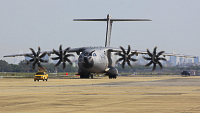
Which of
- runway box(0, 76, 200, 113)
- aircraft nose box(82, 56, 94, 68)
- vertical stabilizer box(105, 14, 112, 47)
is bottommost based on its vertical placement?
runway box(0, 76, 200, 113)

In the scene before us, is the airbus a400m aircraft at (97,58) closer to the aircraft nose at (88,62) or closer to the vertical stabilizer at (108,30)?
the aircraft nose at (88,62)

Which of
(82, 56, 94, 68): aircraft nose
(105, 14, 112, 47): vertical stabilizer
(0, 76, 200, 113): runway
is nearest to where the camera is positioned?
(0, 76, 200, 113): runway

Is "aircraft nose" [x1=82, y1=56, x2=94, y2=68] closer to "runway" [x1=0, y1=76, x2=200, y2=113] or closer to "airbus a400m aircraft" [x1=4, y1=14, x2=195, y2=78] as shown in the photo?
"airbus a400m aircraft" [x1=4, y1=14, x2=195, y2=78]

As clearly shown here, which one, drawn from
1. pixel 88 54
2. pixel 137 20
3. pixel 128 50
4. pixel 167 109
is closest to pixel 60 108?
pixel 167 109

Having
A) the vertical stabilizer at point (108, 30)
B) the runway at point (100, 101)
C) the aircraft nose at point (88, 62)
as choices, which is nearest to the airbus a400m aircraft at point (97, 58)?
the aircraft nose at point (88, 62)

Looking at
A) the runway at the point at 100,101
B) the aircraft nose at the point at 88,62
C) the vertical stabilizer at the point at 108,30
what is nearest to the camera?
the runway at the point at 100,101

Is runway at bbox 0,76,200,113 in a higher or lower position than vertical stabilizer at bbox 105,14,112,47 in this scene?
lower

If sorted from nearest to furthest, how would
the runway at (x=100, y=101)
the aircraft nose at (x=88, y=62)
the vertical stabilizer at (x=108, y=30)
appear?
the runway at (x=100, y=101), the aircraft nose at (x=88, y=62), the vertical stabilizer at (x=108, y=30)

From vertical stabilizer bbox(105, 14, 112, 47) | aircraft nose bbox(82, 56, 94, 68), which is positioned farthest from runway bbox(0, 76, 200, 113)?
vertical stabilizer bbox(105, 14, 112, 47)

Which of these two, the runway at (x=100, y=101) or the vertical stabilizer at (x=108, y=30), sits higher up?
the vertical stabilizer at (x=108, y=30)

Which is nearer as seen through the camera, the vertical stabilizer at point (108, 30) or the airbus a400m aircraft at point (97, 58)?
the airbus a400m aircraft at point (97, 58)

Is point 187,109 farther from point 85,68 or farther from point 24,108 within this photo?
point 85,68

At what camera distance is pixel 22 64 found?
14238cm

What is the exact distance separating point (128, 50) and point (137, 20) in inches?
314
